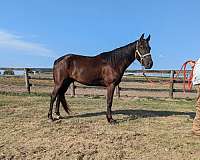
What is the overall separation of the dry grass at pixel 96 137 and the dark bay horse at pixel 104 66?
2.30 feet

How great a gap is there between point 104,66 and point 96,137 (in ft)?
7.38

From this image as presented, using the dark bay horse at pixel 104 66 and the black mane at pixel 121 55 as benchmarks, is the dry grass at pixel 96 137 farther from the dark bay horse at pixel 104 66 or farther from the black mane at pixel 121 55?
the black mane at pixel 121 55

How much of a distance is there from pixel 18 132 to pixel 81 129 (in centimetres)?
133

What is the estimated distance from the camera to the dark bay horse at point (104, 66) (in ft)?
25.7

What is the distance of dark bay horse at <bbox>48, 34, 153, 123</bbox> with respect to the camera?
25.7ft

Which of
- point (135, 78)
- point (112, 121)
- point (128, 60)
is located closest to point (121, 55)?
point (128, 60)

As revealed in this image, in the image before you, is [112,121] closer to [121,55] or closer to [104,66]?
[104,66]

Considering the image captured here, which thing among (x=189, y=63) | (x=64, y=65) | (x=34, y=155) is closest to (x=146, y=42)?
(x=189, y=63)

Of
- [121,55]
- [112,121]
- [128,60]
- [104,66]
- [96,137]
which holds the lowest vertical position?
[96,137]

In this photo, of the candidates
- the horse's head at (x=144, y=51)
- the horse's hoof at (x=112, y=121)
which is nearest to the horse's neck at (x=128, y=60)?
the horse's head at (x=144, y=51)

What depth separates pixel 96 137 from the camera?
20.7 feet

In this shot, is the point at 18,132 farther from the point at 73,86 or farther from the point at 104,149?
the point at 73,86

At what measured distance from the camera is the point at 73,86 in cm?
1561

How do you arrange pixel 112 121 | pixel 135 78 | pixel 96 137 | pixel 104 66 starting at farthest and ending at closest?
pixel 135 78 < pixel 104 66 < pixel 112 121 < pixel 96 137
